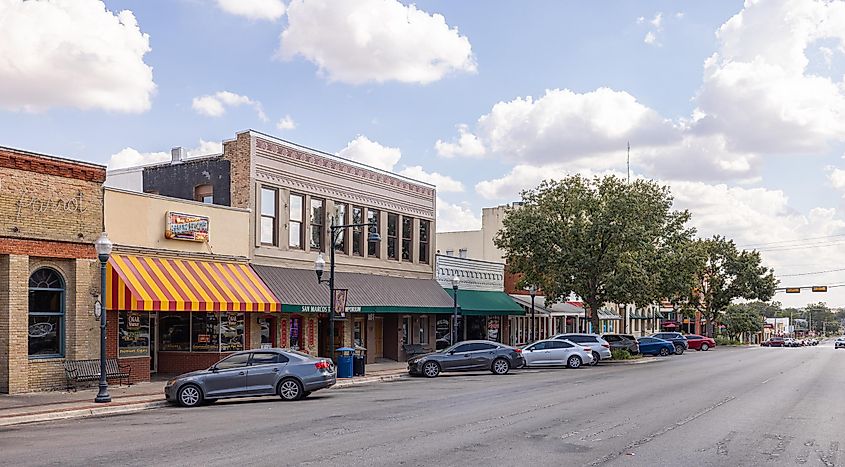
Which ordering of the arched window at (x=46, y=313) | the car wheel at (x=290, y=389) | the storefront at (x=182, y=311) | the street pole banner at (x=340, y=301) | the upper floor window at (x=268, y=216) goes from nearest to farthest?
the car wheel at (x=290, y=389), the arched window at (x=46, y=313), the storefront at (x=182, y=311), the street pole banner at (x=340, y=301), the upper floor window at (x=268, y=216)

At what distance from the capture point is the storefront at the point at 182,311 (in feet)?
82.0

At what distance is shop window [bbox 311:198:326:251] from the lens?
34875 mm

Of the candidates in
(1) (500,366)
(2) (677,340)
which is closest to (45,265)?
(1) (500,366)

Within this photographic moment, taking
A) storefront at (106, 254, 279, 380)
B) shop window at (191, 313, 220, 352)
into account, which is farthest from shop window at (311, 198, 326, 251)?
shop window at (191, 313, 220, 352)

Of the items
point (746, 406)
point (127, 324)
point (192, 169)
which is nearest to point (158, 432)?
point (127, 324)

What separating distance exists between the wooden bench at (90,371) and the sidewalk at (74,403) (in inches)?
12.1

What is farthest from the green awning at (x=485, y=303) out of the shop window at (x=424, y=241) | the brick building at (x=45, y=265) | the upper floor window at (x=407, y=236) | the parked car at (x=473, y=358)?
the brick building at (x=45, y=265)

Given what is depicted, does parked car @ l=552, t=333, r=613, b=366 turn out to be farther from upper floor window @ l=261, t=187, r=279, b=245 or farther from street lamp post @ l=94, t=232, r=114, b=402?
street lamp post @ l=94, t=232, r=114, b=402

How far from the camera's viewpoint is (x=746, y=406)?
19766 millimetres

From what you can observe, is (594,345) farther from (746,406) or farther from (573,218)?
(746,406)

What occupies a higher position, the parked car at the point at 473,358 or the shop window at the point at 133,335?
the shop window at the point at 133,335

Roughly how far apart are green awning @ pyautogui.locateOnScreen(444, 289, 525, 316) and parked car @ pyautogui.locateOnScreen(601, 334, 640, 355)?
18.5 feet

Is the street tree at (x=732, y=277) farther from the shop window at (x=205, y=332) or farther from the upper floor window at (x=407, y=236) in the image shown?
the shop window at (x=205, y=332)

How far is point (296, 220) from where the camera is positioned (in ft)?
111
